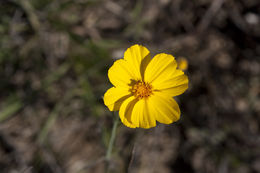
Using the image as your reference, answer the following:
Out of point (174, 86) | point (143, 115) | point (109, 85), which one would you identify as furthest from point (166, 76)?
point (109, 85)

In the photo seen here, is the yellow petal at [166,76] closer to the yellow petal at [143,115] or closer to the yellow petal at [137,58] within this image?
the yellow petal at [137,58]

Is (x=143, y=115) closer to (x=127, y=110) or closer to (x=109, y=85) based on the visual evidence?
(x=127, y=110)

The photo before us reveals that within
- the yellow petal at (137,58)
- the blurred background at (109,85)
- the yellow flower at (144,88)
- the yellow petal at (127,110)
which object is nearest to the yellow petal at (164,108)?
the yellow flower at (144,88)

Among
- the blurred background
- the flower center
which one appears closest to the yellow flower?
the flower center

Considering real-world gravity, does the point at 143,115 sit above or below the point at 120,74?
below

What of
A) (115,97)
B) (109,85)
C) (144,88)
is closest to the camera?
(115,97)

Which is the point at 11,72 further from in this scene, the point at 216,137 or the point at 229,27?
the point at 229,27
